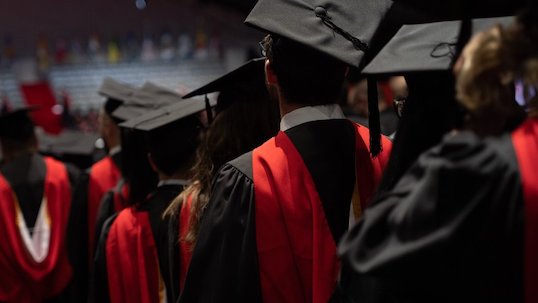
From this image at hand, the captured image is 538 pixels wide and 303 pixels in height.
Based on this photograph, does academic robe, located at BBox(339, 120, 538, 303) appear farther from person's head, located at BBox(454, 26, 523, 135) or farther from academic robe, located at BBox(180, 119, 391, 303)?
academic robe, located at BBox(180, 119, 391, 303)

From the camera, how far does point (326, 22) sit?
2002 millimetres

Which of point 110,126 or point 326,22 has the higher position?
point 326,22

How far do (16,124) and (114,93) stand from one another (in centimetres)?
94

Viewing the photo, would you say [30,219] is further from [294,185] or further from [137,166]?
[294,185]

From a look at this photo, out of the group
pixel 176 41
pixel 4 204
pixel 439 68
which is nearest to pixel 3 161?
pixel 4 204

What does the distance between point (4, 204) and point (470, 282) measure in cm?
374

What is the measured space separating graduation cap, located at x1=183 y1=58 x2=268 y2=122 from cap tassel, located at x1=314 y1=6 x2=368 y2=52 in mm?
543

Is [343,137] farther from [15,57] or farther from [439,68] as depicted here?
[15,57]

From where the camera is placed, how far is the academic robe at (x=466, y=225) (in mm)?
1187

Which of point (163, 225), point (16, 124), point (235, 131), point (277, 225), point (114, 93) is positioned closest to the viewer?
point (277, 225)

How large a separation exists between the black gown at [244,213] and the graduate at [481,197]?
27.3 inches

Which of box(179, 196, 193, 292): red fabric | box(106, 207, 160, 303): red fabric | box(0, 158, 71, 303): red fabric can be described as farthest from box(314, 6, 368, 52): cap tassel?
box(0, 158, 71, 303): red fabric

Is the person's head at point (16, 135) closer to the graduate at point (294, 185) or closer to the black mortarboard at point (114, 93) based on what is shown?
the black mortarboard at point (114, 93)

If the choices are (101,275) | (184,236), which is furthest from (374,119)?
(101,275)
